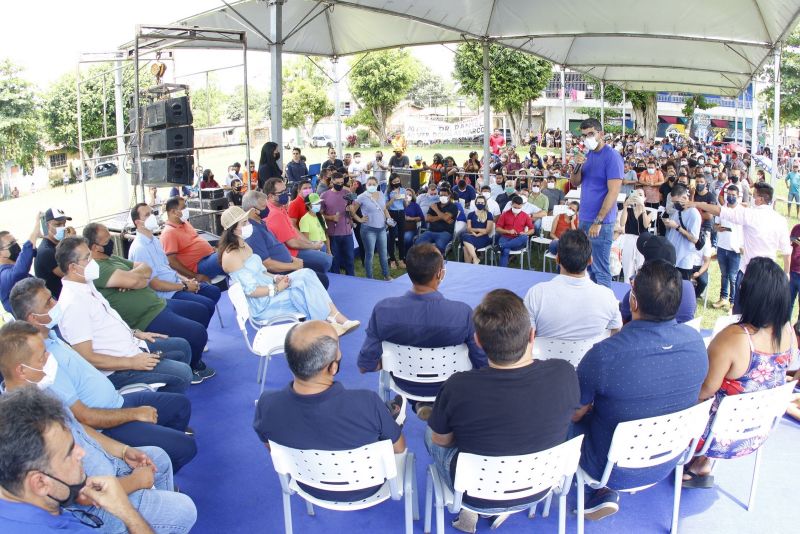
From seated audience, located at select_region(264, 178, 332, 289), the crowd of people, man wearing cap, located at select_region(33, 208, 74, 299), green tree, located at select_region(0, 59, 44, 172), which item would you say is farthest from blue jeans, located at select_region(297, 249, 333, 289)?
green tree, located at select_region(0, 59, 44, 172)

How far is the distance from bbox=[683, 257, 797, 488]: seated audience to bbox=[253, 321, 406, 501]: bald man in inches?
60.7

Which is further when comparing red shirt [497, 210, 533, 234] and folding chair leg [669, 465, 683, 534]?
red shirt [497, 210, 533, 234]

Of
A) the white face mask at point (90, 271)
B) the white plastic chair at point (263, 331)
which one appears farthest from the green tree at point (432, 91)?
the white face mask at point (90, 271)

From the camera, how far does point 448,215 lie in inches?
332

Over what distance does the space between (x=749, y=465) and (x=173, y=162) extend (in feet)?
25.8

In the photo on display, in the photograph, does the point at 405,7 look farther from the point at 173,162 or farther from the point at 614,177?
the point at 614,177

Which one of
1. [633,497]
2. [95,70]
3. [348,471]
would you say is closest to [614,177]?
[633,497]

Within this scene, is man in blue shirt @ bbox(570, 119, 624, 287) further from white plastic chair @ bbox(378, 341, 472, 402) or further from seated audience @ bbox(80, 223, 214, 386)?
seated audience @ bbox(80, 223, 214, 386)

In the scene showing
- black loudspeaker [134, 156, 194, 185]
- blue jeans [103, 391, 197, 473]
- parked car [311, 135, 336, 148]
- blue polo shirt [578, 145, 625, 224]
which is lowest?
blue jeans [103, 391, 197, 473]

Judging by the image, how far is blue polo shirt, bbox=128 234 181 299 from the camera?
15.6ft

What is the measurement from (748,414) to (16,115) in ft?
97.4

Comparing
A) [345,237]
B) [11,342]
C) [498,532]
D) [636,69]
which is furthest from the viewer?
[636,69]

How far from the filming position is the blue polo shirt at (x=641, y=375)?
233 centimetres

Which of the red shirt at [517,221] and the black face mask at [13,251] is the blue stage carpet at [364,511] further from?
the red shirt at [517,221]
